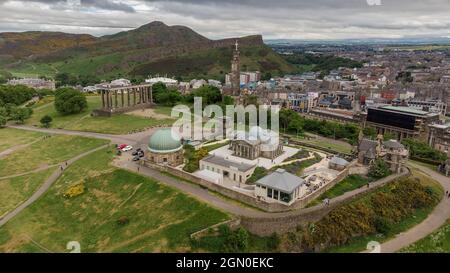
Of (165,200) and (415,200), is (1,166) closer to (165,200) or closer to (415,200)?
(165,200)

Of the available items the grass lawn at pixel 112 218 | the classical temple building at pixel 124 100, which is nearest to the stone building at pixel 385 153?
the grass lawn at pixel 112 218

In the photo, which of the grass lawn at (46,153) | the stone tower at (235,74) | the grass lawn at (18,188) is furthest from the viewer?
the stone tower at (235,74)

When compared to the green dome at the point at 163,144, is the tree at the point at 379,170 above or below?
below

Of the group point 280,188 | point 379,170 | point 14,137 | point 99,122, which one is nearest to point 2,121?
point 14,137

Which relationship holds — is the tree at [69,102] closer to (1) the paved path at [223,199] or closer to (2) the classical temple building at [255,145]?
(1) the paved path at [223,199]

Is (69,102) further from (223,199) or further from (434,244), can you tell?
(434,244)

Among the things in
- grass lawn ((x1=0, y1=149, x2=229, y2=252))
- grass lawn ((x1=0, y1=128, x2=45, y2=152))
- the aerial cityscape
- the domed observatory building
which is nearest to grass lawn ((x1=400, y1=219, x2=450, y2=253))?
the aerial cityscape
